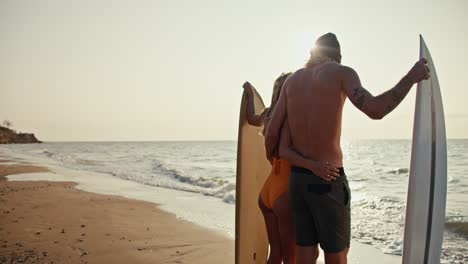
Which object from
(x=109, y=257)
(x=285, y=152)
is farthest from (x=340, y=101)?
(x=109, y=257)

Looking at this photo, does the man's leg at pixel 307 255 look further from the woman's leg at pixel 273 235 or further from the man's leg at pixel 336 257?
the woman's leg at pixel 273 235

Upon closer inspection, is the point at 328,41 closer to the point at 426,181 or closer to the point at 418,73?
the point at 418,73

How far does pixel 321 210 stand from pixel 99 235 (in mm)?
4027

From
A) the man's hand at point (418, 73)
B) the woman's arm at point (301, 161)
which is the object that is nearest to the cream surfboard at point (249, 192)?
the woman's arm at point (301, 161)

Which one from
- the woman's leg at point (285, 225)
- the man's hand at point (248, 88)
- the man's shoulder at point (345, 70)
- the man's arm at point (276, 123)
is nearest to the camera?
the man's shoulder at point (345, 70)

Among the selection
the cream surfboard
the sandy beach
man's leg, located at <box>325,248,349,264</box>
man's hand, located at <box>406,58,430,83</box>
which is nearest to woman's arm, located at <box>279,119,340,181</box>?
man's leg, located at <box>325,248,349,264</box>

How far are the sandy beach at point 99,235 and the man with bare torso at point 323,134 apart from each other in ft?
8.35

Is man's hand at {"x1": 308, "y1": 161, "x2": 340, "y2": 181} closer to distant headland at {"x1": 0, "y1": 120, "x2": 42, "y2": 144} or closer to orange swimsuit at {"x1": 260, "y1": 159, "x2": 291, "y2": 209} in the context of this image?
orange swimsuit at {"x1": 260, "y1": 159, "x2": 291, "y2": 209}

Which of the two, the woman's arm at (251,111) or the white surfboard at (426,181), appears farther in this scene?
the woman's arm at (251,111)

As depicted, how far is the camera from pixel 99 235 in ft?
18.0

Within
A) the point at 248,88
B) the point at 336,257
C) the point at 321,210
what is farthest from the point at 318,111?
the point at 248,88

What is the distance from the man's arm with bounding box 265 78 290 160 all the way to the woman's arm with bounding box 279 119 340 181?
4 centimetres

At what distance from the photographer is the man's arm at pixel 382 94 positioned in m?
2.12

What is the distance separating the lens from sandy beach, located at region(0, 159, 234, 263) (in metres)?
4.59
